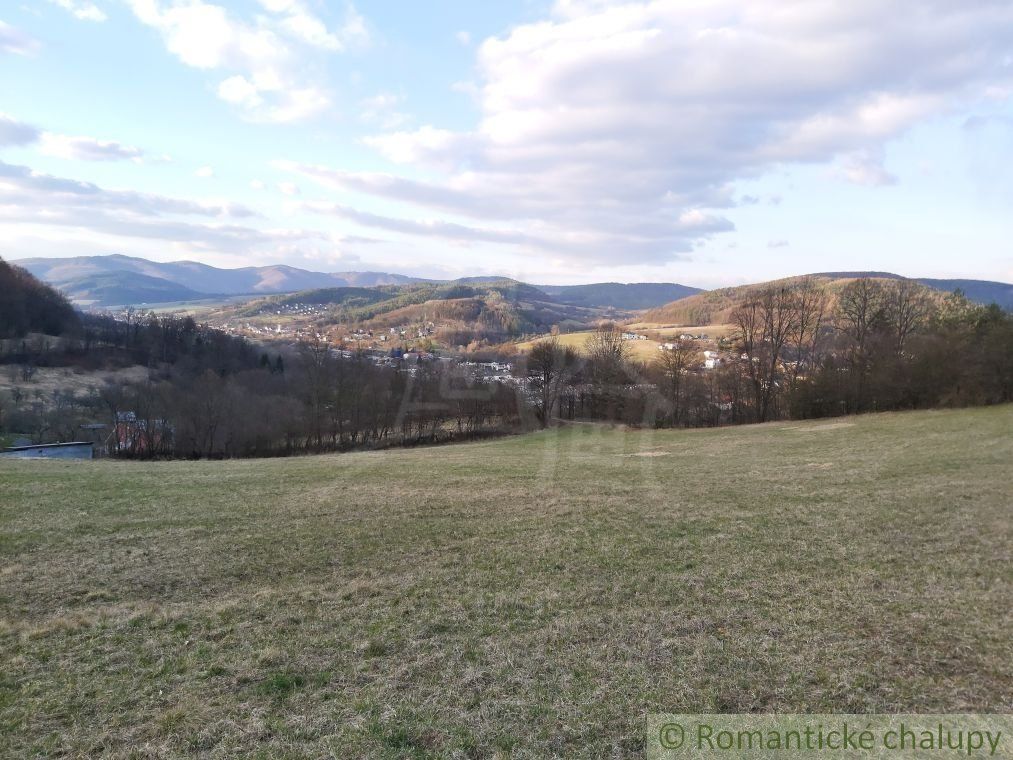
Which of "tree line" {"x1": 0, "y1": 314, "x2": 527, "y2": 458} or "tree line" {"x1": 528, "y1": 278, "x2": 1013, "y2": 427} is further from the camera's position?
"tree line" {"x1": 0, "y1": 314, "x2": 527, "y2": 458}

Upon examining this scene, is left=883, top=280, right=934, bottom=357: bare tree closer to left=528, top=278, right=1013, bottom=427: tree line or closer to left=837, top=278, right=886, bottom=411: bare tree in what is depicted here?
left=528, top=278, right=1013, bottom=427: tree line

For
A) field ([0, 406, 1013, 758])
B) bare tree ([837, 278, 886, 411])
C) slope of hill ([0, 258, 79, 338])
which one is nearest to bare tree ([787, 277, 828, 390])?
bare tree ([837, 278, 886, 411])

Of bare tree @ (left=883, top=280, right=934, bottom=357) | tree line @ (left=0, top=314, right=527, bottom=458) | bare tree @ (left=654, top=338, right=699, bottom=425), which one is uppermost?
bare tree @ (left=883, top=280, right=934, bottom=357)

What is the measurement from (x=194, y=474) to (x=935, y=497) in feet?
72.9

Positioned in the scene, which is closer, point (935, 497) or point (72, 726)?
point (72, 726)

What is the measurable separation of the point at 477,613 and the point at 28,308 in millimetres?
129315

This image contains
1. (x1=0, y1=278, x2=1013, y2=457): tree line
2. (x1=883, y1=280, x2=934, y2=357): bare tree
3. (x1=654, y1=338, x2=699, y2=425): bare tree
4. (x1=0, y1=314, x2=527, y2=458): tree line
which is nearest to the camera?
(x1=0, y1=278, x2=1013, y2=457): tree line

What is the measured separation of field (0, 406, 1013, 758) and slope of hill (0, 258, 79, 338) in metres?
110

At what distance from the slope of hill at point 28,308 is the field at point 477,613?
4328 inches

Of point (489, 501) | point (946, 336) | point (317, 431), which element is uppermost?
point (946, 336)

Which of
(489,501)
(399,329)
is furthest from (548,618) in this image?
(399,329)

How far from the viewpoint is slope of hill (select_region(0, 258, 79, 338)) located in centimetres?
9756

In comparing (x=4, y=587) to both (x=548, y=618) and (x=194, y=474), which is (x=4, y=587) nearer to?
(x=548, y=618)

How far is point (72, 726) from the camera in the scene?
489cm
